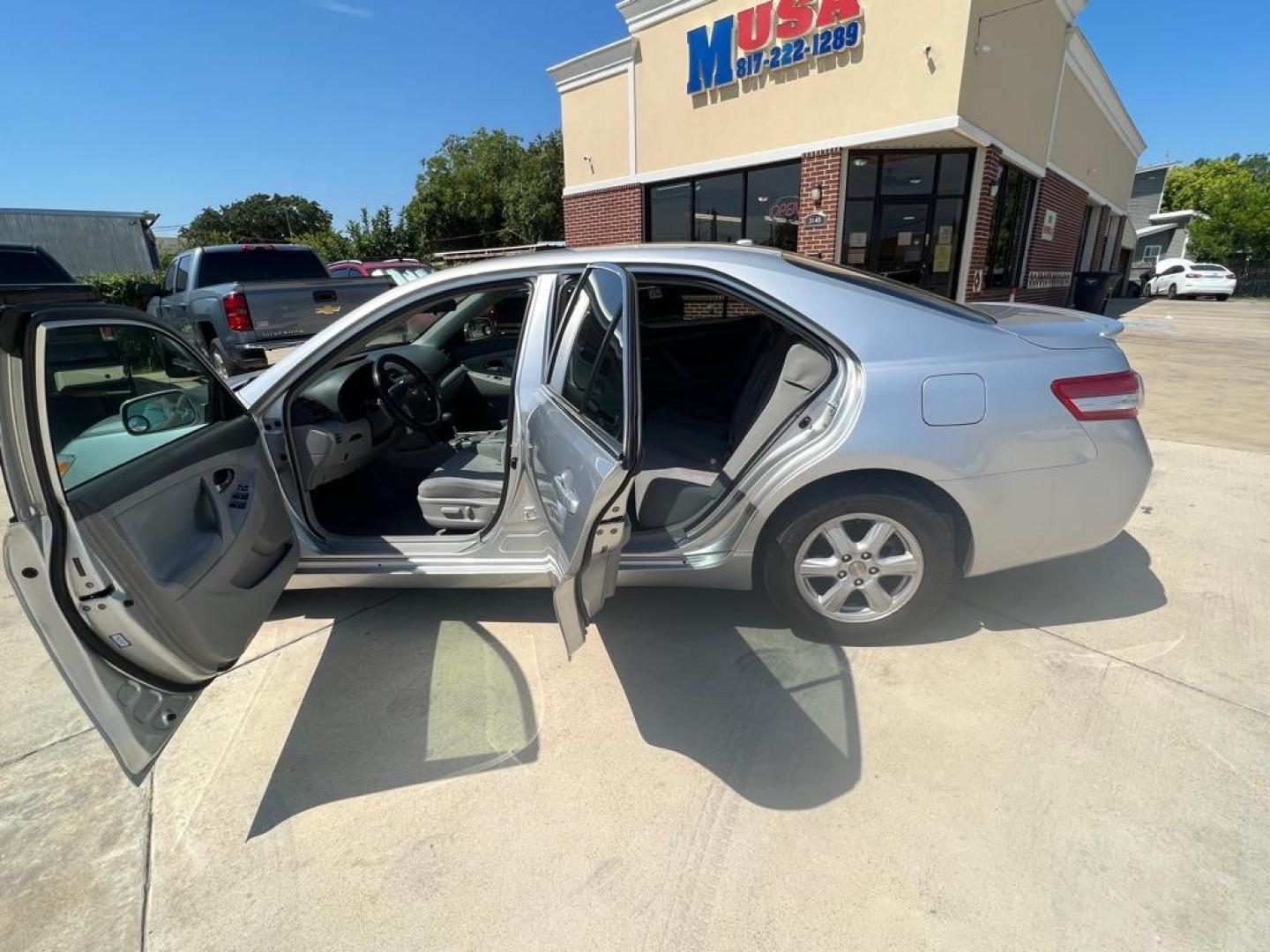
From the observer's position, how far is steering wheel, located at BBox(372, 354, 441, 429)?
3.18m

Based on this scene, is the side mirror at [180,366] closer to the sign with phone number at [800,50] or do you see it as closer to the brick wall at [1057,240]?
the sign with phone number at [800,50]

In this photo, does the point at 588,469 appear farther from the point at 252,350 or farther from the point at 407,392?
the point at 252,350

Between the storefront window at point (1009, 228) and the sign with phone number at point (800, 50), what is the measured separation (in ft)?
11.3

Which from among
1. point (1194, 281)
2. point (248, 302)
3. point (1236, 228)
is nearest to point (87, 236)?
point (248, 302)

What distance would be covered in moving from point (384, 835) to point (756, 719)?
1.25m

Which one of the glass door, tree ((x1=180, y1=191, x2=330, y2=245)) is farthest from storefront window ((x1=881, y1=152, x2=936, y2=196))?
tree ((x1=180, y1=191, x2=330, y2=245))

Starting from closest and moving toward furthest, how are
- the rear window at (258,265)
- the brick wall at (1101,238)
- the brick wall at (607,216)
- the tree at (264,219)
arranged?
the rear window at (258,265) < the brick wall at (607,216) < the brick wall at (1101,238) < the tree at (264,219)

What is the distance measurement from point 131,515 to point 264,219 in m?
76.5

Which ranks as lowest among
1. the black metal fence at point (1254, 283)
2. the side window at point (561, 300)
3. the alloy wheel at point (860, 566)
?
the black metal fence at point (1254, 283)

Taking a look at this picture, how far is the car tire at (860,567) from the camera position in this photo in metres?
→ 2.44

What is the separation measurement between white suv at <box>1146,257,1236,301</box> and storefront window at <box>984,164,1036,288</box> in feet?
65.8

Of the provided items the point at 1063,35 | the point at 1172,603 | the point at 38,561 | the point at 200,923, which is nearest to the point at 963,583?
the point at 1172,603

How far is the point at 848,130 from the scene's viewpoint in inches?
378

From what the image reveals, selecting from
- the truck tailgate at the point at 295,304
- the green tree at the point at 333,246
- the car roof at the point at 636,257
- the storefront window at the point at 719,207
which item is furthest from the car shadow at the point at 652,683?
the green tree at the point at 333,246
